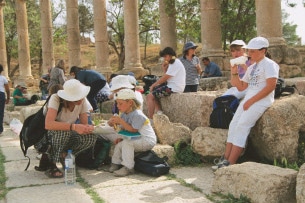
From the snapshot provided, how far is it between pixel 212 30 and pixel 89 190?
35.2 feet

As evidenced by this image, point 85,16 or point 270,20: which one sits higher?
point 85,16

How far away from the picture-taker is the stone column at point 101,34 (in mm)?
21469

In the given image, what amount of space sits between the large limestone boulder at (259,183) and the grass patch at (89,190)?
1387mm

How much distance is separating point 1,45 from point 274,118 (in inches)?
1084

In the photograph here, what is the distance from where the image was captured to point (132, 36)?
65.0 feet

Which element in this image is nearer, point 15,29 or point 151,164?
point 151,164

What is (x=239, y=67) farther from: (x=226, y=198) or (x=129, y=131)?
(x=226, y=198)

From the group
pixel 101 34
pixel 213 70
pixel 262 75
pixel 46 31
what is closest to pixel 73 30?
pixel 101 34

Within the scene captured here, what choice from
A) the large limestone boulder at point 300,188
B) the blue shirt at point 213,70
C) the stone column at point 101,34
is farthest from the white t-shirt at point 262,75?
the stone column at point 101,34

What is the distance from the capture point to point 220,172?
4957 millimetres

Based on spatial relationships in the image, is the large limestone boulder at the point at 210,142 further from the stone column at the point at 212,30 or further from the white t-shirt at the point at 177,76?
the stone column at the point at 212,30

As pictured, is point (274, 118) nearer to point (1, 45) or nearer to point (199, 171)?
point (199, 171)

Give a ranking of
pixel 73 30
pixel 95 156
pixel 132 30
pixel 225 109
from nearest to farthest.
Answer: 1. pixel 225 109
2. pixel 95 156
3. pixel 132 30
4. pixel 73 30

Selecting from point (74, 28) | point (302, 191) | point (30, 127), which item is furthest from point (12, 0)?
point (302, 191)
